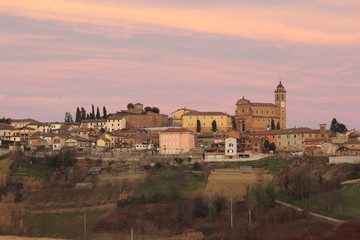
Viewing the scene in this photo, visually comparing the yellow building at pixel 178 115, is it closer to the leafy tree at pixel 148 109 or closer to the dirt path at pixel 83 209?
the leafy tree at pixel 148 109

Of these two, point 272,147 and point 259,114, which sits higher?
point 259,114

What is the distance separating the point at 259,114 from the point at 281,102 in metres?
6.91

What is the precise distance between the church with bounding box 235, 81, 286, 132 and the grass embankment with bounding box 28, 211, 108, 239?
6087cm

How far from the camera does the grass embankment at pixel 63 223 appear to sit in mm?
53000

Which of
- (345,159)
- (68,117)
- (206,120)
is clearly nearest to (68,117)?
(68,117)

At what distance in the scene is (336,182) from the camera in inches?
2454

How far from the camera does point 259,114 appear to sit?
123938 millimetres

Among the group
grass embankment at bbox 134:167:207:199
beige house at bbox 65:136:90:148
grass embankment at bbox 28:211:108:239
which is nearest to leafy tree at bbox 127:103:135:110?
beige house at bbox 65:136:90:148

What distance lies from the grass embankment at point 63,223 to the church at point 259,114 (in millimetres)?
60866

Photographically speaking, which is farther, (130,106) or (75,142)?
(130,106)

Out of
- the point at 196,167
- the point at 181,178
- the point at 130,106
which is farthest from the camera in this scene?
the point at 130,106

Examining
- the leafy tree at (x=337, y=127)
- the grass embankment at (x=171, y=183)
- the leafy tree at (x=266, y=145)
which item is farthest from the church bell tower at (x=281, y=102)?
the grass embankment at (x=171, y=183)

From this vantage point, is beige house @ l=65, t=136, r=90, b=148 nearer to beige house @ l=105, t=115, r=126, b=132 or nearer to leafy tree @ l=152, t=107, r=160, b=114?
beige house @ l=105, t=115, r=126, b=132

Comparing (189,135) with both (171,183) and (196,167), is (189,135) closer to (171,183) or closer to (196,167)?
(196,167)
